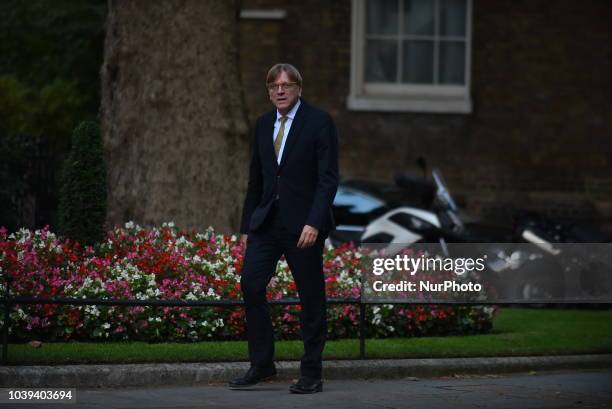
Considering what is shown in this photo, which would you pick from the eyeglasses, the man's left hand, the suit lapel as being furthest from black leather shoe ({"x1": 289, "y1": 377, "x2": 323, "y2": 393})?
the eyeglasses

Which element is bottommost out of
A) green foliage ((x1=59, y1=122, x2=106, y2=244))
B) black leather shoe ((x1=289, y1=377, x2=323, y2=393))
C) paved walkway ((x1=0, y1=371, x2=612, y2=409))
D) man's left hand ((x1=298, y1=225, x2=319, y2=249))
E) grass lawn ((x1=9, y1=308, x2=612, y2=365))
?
paved walkway ((x1=0, y1=371, x2=612, y2=409))

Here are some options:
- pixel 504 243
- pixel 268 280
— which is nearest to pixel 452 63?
pixel 504 243

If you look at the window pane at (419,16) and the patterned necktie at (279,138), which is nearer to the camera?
the patterned necktie at (279,138)

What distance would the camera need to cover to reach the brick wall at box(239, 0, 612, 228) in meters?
21.6

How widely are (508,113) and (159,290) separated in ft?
39.3

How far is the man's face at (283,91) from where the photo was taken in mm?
8617

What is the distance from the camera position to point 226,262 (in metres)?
11.6

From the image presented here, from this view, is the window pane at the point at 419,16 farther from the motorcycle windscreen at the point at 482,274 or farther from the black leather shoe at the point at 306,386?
the black leather shoe at the point at 306,386

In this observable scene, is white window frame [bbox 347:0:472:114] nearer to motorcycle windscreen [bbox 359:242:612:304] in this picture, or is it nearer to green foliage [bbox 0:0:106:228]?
green foliage [bbox 0:0:106:228]

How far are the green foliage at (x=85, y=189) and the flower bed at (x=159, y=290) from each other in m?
0.14

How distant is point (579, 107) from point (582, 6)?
1598 mm

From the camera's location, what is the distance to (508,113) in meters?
21.8

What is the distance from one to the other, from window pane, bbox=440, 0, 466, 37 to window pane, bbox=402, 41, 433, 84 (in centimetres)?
40

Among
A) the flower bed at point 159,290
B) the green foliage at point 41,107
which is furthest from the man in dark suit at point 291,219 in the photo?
the green foliage at point 41,107
